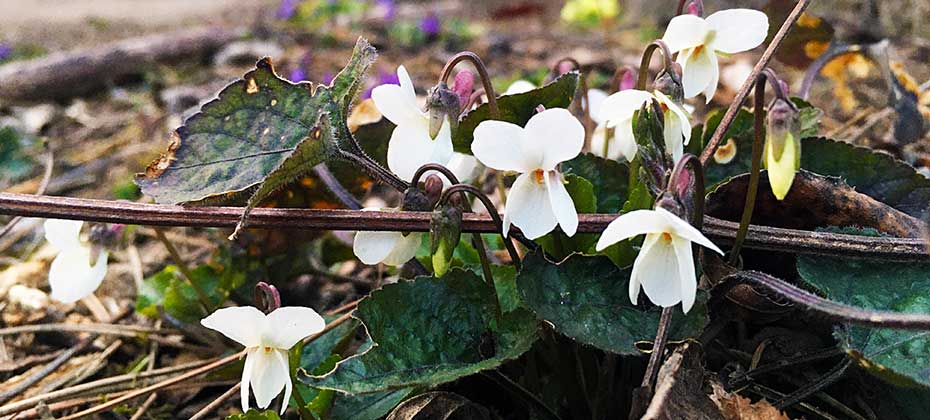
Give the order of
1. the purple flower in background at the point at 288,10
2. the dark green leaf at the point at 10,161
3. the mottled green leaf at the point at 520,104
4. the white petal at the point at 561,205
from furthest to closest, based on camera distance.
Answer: the purple flower in background at the point at 288,10 < the dark green leaf at the point at 10,161 < the mottled green leaf at the point at 520,104 < the white petal at the point at 561,205

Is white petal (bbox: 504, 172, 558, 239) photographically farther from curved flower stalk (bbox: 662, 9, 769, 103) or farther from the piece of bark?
the piece of bark

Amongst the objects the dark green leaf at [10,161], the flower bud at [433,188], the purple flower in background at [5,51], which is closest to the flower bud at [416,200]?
the flower bud at [433,188]

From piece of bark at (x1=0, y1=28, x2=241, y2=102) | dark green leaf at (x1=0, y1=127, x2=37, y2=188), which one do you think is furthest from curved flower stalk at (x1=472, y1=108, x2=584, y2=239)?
piece of bark at (x1=0, y1=28, x2=241, y2=102)

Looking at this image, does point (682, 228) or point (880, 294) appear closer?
point (682, 228)

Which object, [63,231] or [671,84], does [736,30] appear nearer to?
[671,84]

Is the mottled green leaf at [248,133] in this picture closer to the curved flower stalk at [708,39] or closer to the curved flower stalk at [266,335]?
the curved flower stalk at [266,335]

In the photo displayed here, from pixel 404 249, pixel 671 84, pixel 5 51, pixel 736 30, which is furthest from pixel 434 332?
pixel 5 51

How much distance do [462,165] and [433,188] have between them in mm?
164

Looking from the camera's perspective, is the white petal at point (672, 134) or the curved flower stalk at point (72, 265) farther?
the curved flower stalk at point (72, 265)

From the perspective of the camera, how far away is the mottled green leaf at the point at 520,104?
3.72ft

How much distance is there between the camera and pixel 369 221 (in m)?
1.08

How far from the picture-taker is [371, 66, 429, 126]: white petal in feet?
3.31

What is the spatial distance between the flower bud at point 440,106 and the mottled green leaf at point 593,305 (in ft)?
0.69

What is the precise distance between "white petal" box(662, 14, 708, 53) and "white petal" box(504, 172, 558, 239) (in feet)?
0.89
